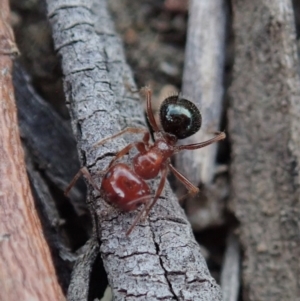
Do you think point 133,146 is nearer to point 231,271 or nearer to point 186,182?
point 186,182

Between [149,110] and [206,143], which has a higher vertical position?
[149,110]

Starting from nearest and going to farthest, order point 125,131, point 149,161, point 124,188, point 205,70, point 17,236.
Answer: point 17,236, point 124,188, point 125,131, point 149,161, point 205,70

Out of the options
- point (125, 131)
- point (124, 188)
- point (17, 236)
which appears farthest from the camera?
point (125, 131)

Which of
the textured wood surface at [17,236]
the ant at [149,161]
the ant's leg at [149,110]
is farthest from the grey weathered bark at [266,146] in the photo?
the textured wood surface at [17,236]

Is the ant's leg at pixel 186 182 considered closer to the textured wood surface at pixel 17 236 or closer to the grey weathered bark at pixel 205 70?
the grey weathered bark at pixel 205 70

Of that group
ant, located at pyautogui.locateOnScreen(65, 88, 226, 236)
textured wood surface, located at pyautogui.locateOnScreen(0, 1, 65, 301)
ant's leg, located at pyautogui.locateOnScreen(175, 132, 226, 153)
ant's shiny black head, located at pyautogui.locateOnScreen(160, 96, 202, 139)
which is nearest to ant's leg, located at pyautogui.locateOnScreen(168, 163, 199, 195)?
ant, located at pyautogui.locateOnScreen(65, 88, 226, 236)

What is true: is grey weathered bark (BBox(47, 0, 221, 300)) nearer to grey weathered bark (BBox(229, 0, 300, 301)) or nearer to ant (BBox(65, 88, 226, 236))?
ant (BBox(65, 88, 226, 236))

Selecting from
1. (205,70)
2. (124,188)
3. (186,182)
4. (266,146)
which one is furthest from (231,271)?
(205,70)
